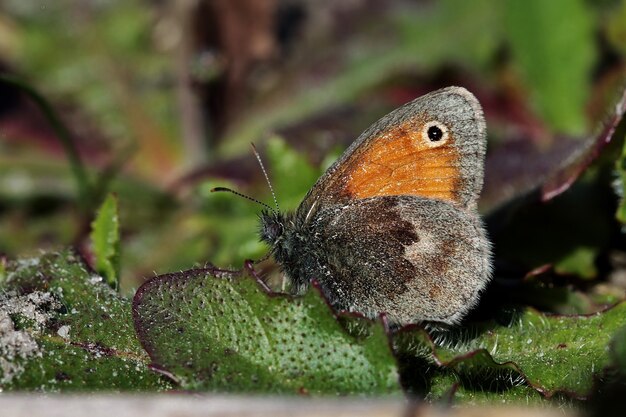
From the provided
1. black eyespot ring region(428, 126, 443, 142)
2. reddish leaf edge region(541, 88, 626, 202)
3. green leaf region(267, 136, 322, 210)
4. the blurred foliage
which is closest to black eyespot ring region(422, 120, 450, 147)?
black eyespot ring region(428, 126, 443, 142)

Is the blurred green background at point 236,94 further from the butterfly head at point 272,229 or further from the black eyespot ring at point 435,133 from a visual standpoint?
the black eyespot ring at point 435,133

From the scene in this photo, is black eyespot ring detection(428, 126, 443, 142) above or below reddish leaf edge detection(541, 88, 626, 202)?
above

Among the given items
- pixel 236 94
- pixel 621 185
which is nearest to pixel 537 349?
pixel 621 185

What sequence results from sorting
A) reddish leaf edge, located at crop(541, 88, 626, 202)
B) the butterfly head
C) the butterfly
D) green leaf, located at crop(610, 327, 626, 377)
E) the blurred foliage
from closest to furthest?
green leaf, located at crop(610, 327, 626, 377) → the blurred foliage → the butterfly → the butterfly head → reddish leaf edge, located at crop(541, 88, 626, 202)

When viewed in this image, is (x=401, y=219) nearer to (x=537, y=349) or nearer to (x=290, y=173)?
(x=537, y=349)

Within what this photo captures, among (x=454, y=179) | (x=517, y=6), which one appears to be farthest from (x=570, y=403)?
(x=517, y=6)

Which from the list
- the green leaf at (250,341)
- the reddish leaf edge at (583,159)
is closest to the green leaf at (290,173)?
the reddish leaf edge at (583,159)

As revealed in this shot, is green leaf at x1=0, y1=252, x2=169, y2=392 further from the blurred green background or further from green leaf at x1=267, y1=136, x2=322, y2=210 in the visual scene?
green leaf at x1=267, y1=136, x2=322, y2=210
